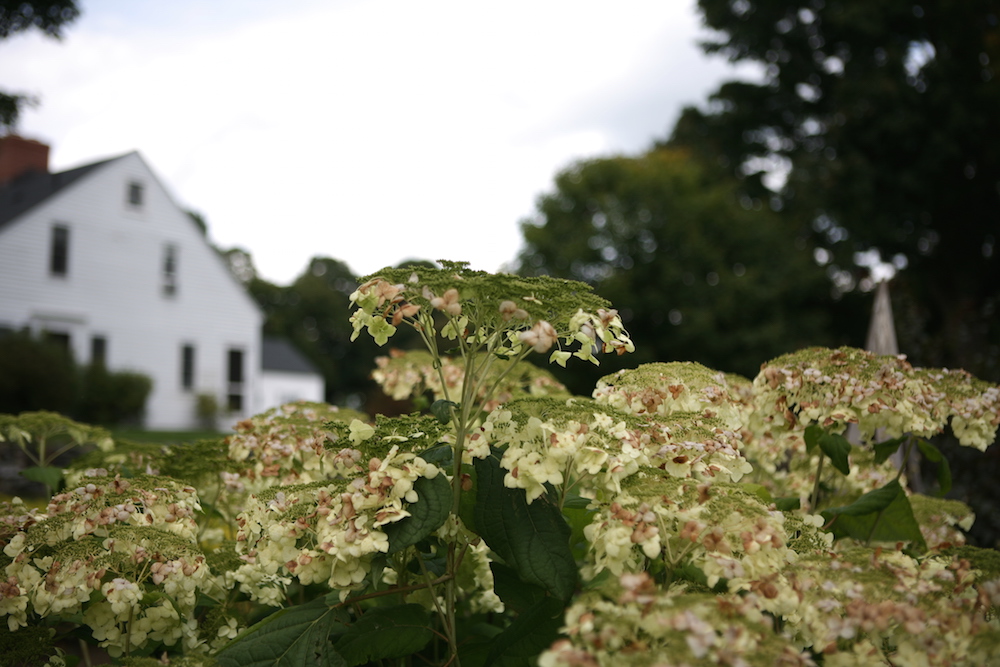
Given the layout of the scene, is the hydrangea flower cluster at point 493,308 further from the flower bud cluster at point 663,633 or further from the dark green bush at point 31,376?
the dark green bush at point 31,376

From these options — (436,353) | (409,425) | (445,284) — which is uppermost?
(445,284)

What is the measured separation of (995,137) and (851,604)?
19394 mm

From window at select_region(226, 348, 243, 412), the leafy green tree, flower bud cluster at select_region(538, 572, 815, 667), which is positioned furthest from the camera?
the leafy green tree

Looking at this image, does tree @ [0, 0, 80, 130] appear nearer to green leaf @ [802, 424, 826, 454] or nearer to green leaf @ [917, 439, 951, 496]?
green leaf @ [802, 424, 826, 454]

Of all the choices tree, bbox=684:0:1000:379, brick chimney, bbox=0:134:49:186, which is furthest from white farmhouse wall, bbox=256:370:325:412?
tree, bbox=684:0:1000:379

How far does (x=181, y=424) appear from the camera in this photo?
2189 cm

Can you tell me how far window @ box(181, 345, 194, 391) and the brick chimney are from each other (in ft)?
25.5

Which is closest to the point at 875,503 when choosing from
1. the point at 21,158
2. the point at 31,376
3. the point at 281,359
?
the point at 31,376

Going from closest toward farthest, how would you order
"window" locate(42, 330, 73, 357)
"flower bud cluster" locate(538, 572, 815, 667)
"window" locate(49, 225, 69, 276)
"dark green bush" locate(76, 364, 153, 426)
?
"flower bud cluster" locate(538, 572, 815, 667) < "window" locate(42, 330, 73, 357) < "dark green bush" locate(76, 364, 153, 426) < "window" locate(49, 225, 69, 276)

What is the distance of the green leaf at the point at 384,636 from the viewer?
58.0 inches

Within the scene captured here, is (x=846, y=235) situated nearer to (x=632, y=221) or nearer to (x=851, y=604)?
(x=632, y=221)

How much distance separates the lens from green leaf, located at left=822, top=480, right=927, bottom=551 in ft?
6.48

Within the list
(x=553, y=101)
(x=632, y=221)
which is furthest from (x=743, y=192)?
(x=553, y=101)

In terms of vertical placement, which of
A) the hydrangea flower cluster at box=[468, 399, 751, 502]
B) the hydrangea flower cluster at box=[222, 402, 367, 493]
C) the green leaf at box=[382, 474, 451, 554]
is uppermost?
the hydrangea flower cluster at box=[468, 399, 751, 502]
